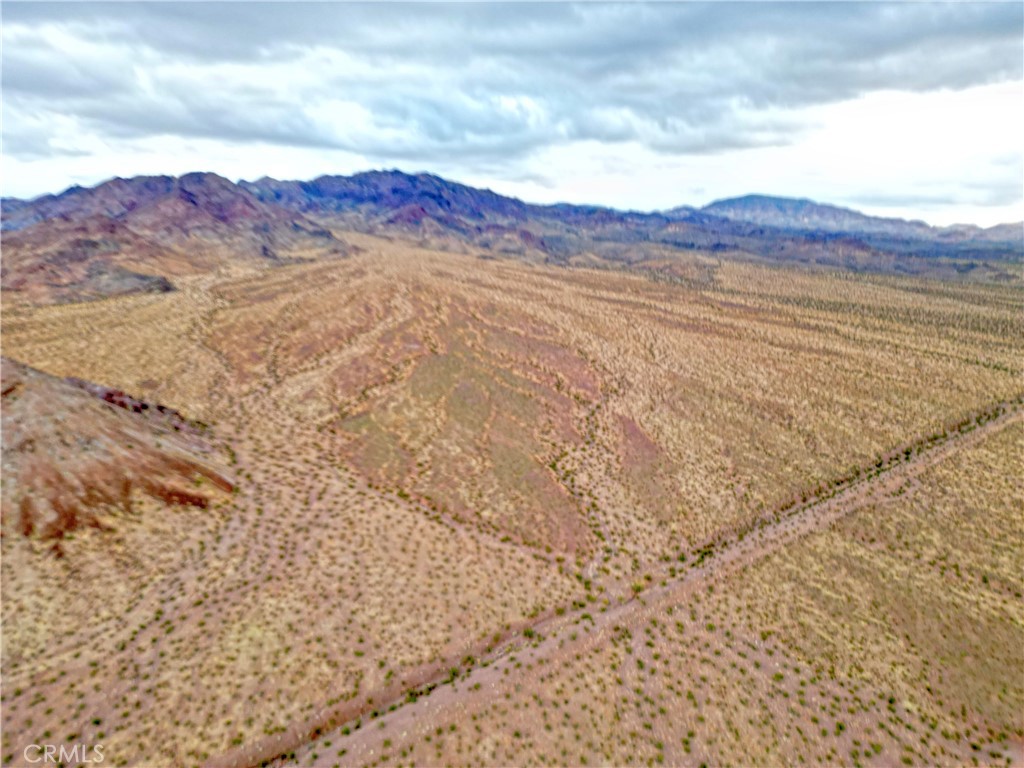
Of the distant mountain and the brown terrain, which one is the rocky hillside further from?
the distant mountain

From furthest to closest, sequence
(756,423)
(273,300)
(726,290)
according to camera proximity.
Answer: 1. (726,290)
2. (273,300)
3. (756,423)

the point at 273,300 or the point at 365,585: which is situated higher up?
the point at 273,300

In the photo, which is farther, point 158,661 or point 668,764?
point 158,661

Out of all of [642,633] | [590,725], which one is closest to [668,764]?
[590,725]

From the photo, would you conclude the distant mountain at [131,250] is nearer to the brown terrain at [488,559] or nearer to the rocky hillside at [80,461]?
the brown terrain at [488,559]

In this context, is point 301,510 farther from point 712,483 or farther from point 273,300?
A: point 273,300

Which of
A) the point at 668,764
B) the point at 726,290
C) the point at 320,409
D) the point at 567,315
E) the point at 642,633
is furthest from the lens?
the point at 726,290

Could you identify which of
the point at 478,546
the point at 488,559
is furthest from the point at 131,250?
the point at 488,559
